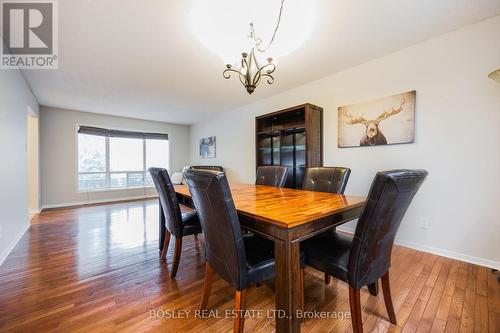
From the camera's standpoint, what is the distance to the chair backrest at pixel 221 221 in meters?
1.04

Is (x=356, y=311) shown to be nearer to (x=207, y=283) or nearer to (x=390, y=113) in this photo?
(x=207, y=283)

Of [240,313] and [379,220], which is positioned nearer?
[379,220]

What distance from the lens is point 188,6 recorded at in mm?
1732

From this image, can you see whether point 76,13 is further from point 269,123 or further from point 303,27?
point 269,123

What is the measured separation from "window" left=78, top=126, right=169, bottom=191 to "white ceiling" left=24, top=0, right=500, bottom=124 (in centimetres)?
154

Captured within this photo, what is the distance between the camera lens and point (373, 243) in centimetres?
109

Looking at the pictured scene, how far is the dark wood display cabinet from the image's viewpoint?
314 centimetres

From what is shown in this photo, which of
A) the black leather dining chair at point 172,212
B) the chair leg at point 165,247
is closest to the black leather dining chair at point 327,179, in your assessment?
the black leather dining chair at point 172,212

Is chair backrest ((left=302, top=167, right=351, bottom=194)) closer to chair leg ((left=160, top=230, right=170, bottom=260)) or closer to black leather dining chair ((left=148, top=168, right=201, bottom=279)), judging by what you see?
black leather dining chair ((left=148, top=168, right=201, bottom=279))

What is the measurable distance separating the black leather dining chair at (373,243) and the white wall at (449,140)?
1.54 metres

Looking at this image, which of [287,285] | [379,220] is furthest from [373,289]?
[287,285]

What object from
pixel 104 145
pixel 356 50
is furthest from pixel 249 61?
pixel 104 145

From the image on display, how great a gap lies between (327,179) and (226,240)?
1365mm

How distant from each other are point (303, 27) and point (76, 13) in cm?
197
